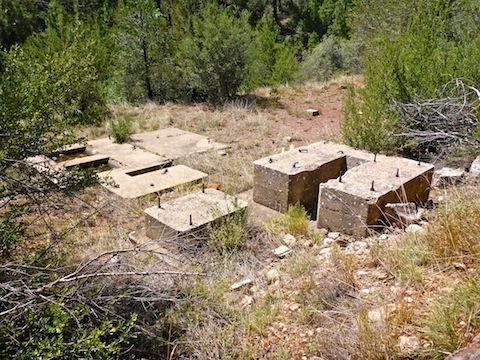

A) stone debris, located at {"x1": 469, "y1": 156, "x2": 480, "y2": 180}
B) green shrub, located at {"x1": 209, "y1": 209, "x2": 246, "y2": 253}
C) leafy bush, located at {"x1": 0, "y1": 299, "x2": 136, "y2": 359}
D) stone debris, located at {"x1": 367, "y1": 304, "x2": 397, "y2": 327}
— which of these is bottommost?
green shrub, located at {"x1": 209, "y1": 209, "x2": 246, "y2": 253}

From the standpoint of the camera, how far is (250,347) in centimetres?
250

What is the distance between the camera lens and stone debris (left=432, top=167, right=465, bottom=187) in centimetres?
472

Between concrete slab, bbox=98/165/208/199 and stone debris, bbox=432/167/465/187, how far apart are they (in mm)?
2869

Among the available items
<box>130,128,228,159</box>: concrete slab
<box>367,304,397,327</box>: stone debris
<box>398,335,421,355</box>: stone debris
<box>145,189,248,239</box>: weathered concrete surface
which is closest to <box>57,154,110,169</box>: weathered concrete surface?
<box>130,128,228,159</box>: concrete slab

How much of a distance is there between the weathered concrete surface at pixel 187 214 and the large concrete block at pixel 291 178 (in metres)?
0.59

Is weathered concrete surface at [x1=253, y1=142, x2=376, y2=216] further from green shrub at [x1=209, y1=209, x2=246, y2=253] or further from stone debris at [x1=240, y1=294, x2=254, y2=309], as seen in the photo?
stone debris at [x1=240, y1=294, x2=254, y2=309]

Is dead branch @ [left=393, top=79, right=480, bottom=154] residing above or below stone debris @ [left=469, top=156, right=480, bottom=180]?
above

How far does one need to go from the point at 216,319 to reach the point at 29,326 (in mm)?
1064

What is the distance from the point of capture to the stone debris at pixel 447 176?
472 centimetres

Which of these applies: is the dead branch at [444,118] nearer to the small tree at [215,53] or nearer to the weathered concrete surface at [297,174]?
the weathered concrete surface at [297,174]

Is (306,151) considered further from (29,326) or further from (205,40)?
(205,40)

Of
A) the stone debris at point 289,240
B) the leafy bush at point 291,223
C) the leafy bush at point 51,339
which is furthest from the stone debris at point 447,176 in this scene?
the leafy bush at point 51,339

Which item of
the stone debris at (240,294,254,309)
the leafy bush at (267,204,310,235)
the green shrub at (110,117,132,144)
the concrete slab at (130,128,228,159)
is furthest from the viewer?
the green shrub at (110,117,132,144)

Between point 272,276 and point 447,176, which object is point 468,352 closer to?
point 272,276
